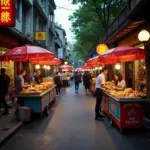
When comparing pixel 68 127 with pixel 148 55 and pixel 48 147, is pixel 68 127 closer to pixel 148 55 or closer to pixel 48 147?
pixel 48 147

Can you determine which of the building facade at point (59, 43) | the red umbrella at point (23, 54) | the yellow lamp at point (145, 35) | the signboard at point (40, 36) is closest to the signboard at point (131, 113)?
the yellow lamp at point (145, 35)

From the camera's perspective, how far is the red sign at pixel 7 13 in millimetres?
10125

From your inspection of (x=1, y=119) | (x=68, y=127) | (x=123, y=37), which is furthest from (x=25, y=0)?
(x=68, y=127)

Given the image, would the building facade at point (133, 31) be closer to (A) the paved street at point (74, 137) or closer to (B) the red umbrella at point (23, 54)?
(A) the paved street at point (74, 137)

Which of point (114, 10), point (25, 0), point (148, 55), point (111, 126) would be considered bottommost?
point (111, 126)

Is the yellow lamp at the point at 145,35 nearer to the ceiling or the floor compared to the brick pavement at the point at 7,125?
nearer to the ceiling

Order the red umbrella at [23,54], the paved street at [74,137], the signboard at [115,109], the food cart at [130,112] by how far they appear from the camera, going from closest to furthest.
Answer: the paved street at [74,137] → the food cart at [130,112] → the signboard at [115,109] → the red umbrella at [23,54]

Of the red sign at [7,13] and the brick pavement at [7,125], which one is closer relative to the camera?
the brick pavement at [7,125]

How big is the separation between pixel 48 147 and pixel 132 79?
10.4 metres

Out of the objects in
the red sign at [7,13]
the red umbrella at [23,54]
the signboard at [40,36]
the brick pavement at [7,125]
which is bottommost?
the brick pavement at [7,125]

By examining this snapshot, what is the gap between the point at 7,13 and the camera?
10.3 metres

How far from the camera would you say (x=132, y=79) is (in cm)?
1525

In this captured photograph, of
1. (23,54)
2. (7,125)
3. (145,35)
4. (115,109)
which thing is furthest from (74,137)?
(145,35)

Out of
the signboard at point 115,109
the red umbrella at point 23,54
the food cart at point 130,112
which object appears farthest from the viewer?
the red umbrella at point 23,54
